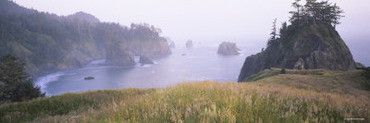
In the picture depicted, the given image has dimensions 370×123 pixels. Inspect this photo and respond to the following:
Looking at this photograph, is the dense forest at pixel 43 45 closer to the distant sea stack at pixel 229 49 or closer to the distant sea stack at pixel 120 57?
the distant sea stack at pixel 120 57

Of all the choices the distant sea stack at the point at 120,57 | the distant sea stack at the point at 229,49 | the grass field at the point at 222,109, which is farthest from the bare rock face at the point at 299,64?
the distant sea stack at the point at 229,49

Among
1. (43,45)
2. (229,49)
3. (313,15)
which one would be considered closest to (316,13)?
(313,15)

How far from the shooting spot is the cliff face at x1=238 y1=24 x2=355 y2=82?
48594mm

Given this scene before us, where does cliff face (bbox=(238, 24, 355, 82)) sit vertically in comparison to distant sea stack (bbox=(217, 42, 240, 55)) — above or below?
below

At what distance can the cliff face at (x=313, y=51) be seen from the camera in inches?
1913

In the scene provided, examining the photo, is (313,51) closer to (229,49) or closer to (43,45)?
(229,49)

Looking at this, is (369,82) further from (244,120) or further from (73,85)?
(73,85)

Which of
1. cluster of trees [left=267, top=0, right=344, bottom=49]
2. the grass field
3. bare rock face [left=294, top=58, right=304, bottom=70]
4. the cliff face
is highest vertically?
cluster of trees [left=267, top=0, right=344, bottom=49]

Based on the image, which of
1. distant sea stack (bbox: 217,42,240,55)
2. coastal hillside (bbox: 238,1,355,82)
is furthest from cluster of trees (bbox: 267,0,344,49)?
distant sea stack (bbox: 217,42,240,55)

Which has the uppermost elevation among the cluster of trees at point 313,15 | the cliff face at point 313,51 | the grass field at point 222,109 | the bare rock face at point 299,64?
the cluster of trees at point 313,15

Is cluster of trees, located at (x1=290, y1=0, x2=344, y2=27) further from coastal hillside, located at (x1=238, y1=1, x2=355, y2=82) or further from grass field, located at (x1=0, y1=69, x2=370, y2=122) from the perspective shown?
grass field, located at (x1=0, y1=69, x2=370, y2=122)

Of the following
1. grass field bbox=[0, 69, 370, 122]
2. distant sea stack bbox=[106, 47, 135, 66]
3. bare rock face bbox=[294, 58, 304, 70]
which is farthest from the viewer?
distant sea stack bbox=[106, 47, 135, 66]

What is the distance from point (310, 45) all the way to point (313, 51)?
498 cm

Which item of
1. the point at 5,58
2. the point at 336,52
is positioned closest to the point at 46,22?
the point at 5,58
